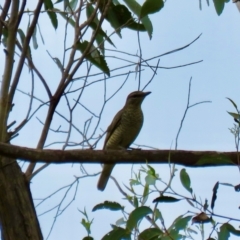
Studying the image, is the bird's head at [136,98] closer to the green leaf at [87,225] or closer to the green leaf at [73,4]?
the green leaf at [73,4]

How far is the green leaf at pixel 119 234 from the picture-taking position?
1825mm

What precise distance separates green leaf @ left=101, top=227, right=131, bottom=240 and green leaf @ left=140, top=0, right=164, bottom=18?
91 cm

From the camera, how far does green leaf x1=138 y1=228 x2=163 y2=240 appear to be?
5.71 feet

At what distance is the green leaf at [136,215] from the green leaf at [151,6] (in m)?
0.88

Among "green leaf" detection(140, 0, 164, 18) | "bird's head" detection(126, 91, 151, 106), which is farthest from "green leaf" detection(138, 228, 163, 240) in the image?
"bird's head" detection(126, 91, 151, 106)

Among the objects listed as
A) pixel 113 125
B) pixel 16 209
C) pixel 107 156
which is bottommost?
pixel 16 209

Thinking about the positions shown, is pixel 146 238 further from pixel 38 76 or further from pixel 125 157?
pixel 38 76

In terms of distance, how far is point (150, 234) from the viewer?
1.76 metres

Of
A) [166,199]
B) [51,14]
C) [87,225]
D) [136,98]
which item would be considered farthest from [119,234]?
[136,98]

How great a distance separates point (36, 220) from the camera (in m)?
2.32

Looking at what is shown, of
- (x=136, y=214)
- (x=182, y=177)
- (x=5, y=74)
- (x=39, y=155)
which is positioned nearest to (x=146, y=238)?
(x=136, y=214)

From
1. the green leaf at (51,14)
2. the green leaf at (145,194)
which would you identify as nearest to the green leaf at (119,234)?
the green leaf at (145,194)

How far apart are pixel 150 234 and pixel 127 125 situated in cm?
275

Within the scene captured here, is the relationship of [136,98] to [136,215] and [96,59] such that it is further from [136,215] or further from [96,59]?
[136,215]
